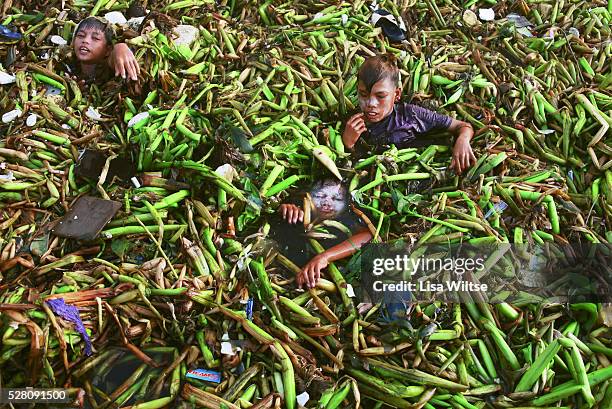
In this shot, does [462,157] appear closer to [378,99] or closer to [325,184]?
[378,99]

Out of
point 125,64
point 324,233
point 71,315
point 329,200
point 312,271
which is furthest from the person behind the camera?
point 125,64

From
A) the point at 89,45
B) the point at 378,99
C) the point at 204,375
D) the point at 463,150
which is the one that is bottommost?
the point at 204,375

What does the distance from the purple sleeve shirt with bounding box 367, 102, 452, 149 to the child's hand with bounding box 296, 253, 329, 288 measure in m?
0.57

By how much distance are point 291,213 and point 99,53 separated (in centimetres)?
107

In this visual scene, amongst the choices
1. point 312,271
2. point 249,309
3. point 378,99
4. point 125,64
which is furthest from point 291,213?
point 125,64

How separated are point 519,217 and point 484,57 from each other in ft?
2.77

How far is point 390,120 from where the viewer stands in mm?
2361

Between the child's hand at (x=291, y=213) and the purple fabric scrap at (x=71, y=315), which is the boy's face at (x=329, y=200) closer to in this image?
the child's hand at (x=291, y=213)

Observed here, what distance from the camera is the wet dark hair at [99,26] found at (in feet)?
8.36

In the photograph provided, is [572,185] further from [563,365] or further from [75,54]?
[75,54]

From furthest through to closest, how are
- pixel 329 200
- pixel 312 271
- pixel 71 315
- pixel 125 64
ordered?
pixel 125 64, pixel 329 200, pixel 312 271, pixel 71 315

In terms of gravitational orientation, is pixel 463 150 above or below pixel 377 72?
below

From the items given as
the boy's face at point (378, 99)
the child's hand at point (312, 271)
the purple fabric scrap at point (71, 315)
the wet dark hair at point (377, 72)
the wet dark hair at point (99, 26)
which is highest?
the wet dark hair at point (99, 26)

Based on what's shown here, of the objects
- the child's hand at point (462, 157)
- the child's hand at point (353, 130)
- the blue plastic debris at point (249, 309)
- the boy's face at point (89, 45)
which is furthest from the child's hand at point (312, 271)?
the boy's face at point (89, 45)
